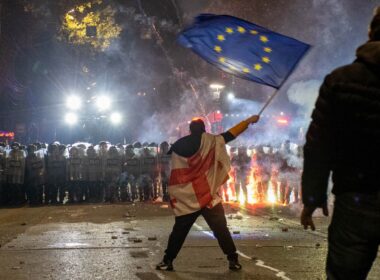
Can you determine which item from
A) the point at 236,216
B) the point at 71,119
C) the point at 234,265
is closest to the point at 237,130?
the point at 234,265

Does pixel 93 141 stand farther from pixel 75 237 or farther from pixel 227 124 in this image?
pixel 75 237

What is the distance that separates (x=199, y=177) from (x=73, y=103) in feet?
81.4

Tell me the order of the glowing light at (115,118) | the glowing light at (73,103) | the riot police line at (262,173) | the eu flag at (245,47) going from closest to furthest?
the eu flag at (245,47) → the riot police line at (262,173) → the glowing light at (73,103) → the glowing light at (115,118)

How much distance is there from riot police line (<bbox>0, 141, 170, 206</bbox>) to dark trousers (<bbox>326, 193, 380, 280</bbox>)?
43.8 ft

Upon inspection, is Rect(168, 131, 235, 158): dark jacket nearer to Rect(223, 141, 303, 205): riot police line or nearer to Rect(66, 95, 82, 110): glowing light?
Rect(223, 141, 303, 205): riot police line

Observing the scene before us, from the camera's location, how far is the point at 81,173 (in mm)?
16125

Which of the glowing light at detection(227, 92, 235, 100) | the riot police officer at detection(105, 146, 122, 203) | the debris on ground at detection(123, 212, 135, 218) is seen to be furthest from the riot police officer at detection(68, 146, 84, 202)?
the glowing light at detection(227, 92, 235, 100)

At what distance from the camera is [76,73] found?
106ft

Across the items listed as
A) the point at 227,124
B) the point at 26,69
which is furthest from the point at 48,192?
the point at 227,124

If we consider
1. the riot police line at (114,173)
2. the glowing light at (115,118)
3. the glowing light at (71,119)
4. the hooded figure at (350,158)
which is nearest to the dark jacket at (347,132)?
the hooded figure at (350,158)

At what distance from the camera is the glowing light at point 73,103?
30.1 metres

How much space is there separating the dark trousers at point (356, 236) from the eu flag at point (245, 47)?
2474 mm

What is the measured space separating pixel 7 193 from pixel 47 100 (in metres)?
16.1

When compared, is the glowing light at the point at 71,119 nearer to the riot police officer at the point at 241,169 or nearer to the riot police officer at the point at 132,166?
the riot police officer at the point at 132,166
